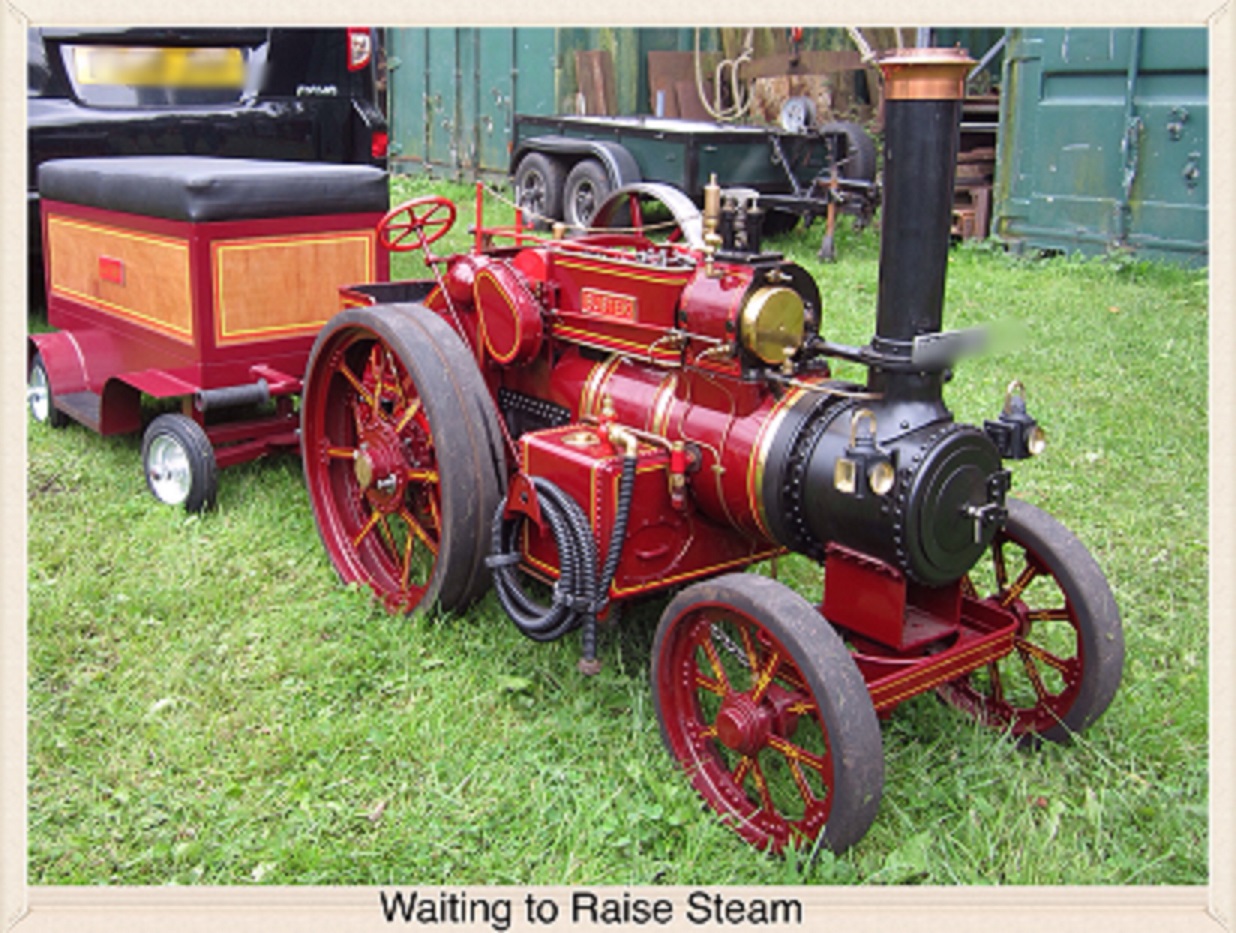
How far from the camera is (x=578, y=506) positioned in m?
3.12

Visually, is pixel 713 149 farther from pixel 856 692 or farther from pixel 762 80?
pixel 856 692

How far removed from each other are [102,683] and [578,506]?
4.79 feet

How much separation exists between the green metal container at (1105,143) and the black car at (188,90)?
17.8 feet

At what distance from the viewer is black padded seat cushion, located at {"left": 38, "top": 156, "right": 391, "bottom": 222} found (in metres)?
4.32

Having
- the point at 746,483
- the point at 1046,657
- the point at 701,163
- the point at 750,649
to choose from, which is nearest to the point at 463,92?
the point at 701,163

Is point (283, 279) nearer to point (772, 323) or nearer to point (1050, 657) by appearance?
point (772, 323)

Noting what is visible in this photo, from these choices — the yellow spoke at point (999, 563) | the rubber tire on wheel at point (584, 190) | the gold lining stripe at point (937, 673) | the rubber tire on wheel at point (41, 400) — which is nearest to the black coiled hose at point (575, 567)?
the gold lining stripe at point (937, 673)

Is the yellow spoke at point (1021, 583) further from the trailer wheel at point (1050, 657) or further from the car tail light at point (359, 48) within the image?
the car tail light at point (359, 48)

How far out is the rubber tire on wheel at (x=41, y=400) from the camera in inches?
209

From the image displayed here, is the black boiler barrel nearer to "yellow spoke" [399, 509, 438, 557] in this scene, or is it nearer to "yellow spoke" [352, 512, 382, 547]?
"yellow spoke" [399, 509, 438, 557]

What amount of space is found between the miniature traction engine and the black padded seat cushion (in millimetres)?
811

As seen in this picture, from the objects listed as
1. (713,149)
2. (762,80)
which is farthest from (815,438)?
(762,80)

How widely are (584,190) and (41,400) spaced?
598cm

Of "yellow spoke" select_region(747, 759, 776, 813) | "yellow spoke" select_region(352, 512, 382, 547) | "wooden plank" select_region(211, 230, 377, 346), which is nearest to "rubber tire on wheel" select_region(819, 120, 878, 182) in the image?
"wooden plank" select_region(211, 230, 377, 346)
